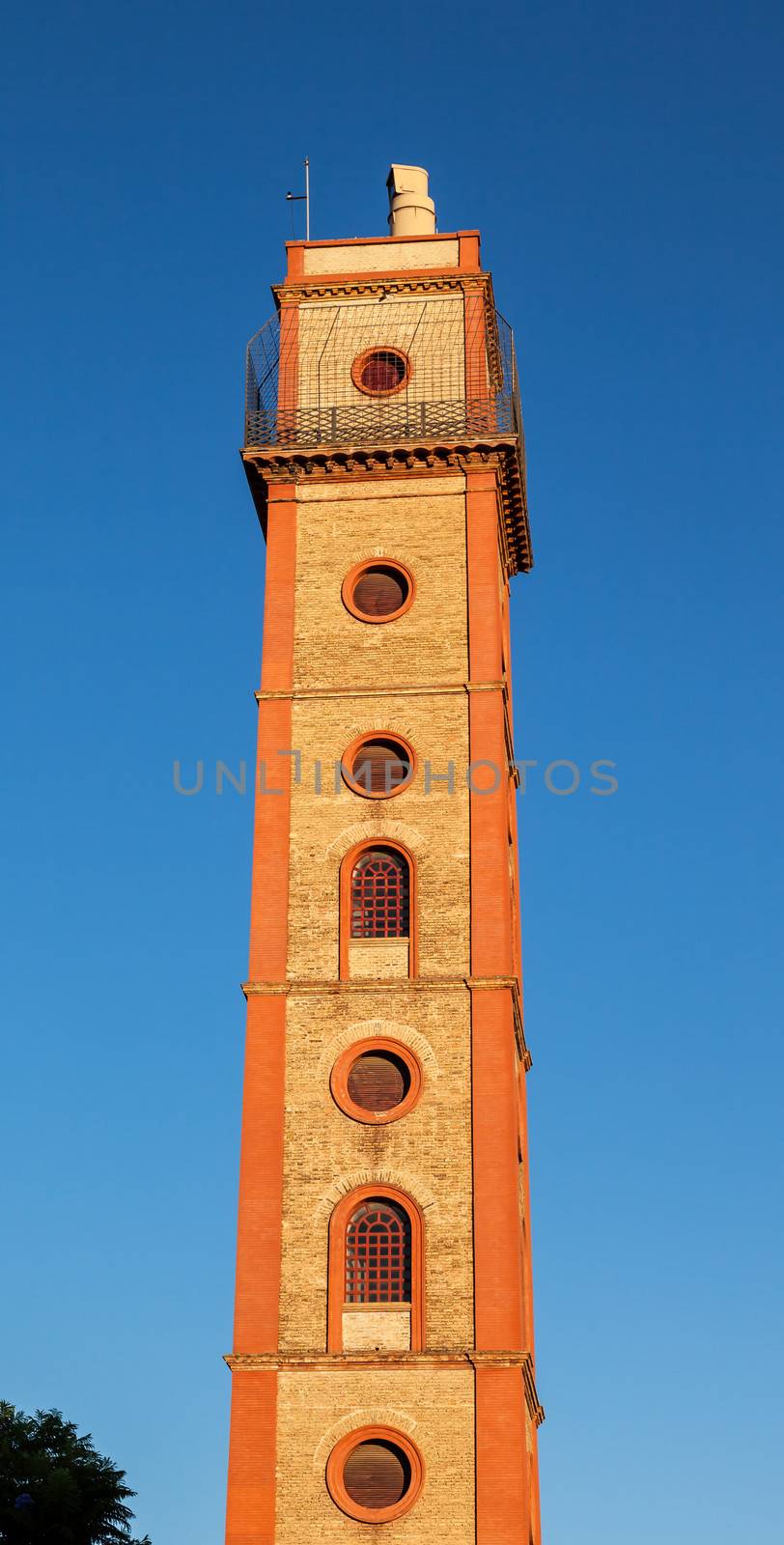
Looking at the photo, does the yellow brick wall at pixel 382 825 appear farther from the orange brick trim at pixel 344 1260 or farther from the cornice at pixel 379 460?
the cornice at pixel 379 460

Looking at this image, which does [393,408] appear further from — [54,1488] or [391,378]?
[54,1488]

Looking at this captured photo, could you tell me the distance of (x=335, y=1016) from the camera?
4003cm

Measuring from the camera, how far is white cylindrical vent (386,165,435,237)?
50875 millimetres

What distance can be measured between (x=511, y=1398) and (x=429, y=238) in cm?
2652

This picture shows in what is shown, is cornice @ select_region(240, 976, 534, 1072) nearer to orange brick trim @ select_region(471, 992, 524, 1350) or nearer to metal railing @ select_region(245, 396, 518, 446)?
orange brick trim @ select_region(471, 992, 524, 1350)

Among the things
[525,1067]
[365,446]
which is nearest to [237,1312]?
[525,1067]

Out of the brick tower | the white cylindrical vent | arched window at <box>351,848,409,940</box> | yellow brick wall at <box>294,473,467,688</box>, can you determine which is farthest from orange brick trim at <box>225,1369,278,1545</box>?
the white cylindrical vent

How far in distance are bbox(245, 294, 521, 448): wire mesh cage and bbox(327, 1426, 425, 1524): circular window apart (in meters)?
20.9

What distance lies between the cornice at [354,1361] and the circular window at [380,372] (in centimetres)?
2120

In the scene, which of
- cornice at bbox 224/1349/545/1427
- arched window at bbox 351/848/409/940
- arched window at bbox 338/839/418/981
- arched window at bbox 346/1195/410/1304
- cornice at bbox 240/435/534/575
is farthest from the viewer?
cornice at bbox 240/435/534/575

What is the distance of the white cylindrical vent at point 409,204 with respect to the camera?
50875mm

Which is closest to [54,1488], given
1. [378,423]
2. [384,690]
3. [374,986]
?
[374,986]

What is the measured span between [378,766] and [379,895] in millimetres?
2831

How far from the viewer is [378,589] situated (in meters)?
44.4
